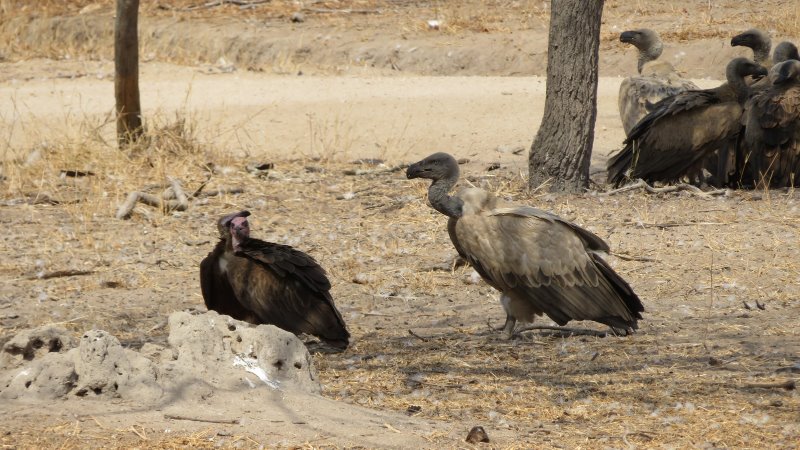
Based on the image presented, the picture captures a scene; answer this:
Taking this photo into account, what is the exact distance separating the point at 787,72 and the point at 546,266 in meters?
4.49

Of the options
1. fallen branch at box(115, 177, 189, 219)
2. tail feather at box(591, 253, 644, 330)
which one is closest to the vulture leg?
tail feather at box(591, 253, 644, 330)

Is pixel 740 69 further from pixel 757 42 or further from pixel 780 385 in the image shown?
pixel 780 385

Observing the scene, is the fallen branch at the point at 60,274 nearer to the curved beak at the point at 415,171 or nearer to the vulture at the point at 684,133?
the curved beak at the point at 415,171

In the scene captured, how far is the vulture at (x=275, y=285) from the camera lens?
560 cm

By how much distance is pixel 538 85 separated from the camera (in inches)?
532

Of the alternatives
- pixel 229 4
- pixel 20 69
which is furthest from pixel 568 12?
pixel 229 4

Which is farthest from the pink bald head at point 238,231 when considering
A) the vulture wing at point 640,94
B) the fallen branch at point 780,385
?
the vulture wing at point 640,94

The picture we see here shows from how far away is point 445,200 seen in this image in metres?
5.85

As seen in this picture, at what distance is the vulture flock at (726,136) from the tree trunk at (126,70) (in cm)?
400

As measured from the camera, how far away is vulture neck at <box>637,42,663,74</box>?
1184cm

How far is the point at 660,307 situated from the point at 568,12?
2971 millimetres

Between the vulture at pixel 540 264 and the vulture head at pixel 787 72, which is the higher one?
the vulture head at pixel 787 72

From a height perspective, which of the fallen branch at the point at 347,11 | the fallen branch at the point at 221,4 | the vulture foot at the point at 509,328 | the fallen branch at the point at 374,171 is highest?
the fallen branch at the point at 221,4

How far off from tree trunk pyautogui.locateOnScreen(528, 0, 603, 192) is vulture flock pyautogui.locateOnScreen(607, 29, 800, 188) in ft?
2.31
